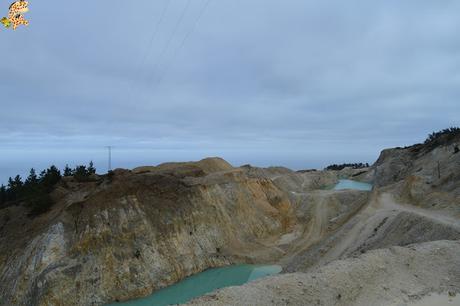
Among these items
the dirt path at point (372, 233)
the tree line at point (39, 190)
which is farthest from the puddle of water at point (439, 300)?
the tree line at point (39, 190)

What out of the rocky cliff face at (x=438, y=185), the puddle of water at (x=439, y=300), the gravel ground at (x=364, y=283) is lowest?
the puddle of water at (x=439, y=300)

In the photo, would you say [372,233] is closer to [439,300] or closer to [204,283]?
[204,283]

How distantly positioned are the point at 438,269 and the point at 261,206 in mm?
29760

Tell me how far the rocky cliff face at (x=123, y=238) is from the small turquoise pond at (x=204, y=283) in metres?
0.79

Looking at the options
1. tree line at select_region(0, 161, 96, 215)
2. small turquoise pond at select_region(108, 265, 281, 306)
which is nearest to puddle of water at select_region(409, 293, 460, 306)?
small turquoise pond at select_region(108, 265, 281, 306)

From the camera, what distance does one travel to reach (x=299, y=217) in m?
49.7

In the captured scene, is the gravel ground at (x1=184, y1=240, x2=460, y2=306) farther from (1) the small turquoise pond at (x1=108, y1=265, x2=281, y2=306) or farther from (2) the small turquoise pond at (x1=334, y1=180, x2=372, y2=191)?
(2) the small turquoise pond at (x1=334, y1=180, x2=372, y2=191)

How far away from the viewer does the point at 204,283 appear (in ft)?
103

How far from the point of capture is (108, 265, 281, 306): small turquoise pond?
2817 centimetres

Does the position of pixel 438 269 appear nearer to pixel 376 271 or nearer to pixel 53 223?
pixel 376 271

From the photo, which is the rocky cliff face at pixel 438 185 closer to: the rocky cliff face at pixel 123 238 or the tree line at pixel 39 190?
the rocky cliff face at pixel 123 238

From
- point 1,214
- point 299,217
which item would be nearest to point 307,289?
point 1,214

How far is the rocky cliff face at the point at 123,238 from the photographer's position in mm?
27875

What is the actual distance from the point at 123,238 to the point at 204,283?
7601 millimetres
